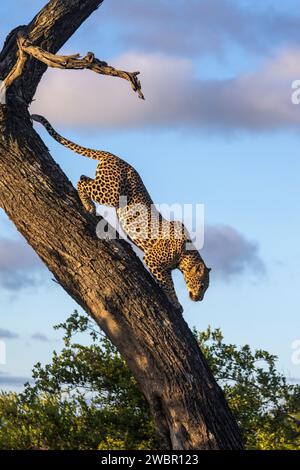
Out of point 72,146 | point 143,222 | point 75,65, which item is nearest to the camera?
point 75,65

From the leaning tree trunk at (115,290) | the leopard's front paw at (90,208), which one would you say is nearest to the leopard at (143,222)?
the leopard's front paw at (90,208)

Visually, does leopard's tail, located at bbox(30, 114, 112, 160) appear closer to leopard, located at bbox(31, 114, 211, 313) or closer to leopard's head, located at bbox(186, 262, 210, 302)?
leopard, located at bbox(31, 114, 211, 313)

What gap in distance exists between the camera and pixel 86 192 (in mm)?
10734

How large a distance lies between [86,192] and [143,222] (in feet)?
2.89

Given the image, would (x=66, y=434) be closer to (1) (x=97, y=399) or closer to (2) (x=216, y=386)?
(1) (x=97, y=399)

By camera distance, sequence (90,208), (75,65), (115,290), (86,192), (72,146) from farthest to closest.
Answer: (72,146), (86,192), (90,208), (115,290), (75,65)

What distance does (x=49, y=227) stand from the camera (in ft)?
31.8

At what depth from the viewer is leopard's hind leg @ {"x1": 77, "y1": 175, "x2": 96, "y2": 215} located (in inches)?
403

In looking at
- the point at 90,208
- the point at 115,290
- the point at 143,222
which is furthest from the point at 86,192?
the point at 115,290

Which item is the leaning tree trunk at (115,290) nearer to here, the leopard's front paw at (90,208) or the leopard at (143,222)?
the leopard's front paw at (90,208)

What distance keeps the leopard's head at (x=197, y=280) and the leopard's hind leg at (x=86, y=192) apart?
182cm

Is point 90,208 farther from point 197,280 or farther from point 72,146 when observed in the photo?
point 197,280
